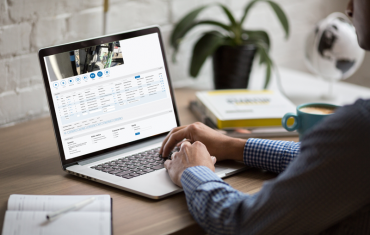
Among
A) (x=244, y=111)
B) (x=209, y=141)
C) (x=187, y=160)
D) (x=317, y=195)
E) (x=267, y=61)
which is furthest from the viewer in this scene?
(x=267, y=61)

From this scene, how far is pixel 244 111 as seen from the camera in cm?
109

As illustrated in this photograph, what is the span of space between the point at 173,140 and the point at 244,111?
0.29 meters

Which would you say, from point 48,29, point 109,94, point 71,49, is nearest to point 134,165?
point 109,94

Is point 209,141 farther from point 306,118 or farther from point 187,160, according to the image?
point 306,118

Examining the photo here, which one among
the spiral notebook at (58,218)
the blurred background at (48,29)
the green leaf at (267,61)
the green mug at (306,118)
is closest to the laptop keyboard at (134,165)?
the spiral notebook at (58,218)

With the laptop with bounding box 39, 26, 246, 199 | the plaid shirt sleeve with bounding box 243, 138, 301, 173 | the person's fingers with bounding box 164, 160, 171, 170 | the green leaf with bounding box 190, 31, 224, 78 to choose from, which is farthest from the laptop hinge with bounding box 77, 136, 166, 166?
the green leaf with bounding box 190, 31, 224, 78

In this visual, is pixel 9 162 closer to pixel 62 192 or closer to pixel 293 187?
pixel 62 192

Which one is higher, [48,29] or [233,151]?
[48,29]

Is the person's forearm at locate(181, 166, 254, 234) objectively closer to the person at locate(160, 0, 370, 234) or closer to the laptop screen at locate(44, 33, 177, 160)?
the person at locate(160, 0, 370, 234)

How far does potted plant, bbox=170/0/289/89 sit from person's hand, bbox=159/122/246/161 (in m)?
0.47

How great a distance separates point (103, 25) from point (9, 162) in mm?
548

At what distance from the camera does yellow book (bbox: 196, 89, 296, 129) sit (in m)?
1.04

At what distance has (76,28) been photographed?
4.03ft

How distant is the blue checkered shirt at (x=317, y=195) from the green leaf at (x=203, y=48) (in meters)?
0.74
